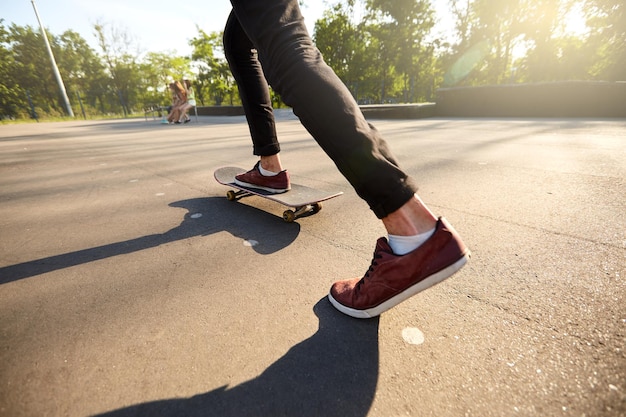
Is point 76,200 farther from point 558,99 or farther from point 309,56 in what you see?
point 558,99

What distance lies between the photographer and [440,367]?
2.76 feet

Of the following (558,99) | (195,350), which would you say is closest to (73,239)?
(195,350)

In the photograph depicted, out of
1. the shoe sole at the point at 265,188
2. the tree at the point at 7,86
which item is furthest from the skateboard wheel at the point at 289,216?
the tree at the point at 7,86

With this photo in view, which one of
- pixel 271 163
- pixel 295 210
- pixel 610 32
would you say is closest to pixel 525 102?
pixel 271 163

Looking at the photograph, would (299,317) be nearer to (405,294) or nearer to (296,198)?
(405,294)

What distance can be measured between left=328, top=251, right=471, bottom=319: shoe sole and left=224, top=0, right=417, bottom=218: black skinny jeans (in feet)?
0.83

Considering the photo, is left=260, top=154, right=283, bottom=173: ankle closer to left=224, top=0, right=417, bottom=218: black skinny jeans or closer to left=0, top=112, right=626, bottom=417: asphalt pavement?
left=0, top=112, right=626, bottom=417: asphalt pavement

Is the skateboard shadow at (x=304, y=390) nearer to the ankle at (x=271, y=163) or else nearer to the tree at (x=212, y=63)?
the ankle at (x=271, y=163)

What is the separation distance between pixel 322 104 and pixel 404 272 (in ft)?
2.04

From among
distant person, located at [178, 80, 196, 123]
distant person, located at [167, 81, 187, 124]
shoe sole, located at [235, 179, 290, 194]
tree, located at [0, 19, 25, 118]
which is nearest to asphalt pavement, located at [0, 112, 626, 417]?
shoe sole, located at [235, 179, 290, 194]

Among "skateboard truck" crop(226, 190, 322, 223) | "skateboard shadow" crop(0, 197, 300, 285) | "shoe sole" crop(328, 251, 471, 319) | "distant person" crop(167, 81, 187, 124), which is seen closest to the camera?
"shoe sole" crop(328, 251, 471, 319)

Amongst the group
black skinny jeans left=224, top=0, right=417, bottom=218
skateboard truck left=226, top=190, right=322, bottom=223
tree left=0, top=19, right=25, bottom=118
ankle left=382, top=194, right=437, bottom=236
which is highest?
tree left=0, top=19, right=25, bottom=118

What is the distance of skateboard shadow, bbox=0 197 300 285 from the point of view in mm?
1488

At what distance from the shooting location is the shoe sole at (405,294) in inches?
35.3
